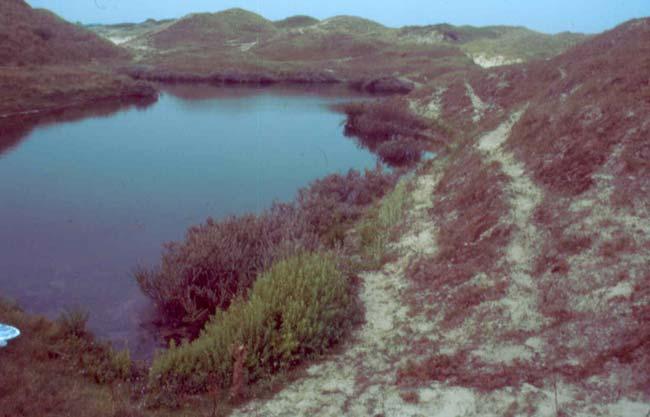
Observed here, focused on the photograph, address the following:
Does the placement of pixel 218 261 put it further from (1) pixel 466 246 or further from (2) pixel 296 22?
(2) pixel 296 22

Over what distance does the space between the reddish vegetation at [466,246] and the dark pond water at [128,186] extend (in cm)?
501

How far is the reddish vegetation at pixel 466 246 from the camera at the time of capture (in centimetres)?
828

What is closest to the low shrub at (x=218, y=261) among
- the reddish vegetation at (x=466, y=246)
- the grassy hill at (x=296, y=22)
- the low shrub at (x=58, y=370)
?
the low shrub at (x=58, y=370)

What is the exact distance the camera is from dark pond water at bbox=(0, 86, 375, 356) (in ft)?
34.4

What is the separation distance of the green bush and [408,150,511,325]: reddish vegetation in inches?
63.4

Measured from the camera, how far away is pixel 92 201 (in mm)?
15672

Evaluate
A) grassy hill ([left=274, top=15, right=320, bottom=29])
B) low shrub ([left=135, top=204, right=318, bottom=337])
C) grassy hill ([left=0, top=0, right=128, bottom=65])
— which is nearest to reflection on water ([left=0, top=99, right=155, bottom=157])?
grassy hill ([left=0, top=0, right=128, bottom=65])

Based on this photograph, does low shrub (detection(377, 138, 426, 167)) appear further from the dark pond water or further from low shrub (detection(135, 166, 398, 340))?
low shrub (detection(135, 166, 398, 340))

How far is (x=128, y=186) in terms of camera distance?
56.9 ft

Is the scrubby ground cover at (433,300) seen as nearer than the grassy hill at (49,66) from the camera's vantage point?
Yes

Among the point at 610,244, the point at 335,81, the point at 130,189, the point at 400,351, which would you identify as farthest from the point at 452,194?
the point at 335,81

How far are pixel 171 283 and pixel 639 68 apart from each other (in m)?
12.5

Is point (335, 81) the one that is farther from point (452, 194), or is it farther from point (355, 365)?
point (355, 365)

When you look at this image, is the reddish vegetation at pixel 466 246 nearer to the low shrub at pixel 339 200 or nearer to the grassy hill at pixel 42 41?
the low shrub at pixel 339 200
